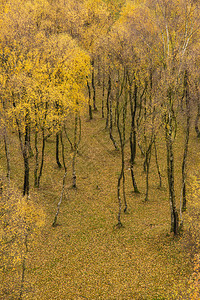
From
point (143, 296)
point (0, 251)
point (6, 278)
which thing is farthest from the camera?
point (6, 278)

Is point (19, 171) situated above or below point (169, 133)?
below

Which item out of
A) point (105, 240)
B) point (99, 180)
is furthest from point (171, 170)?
point (99, 180)

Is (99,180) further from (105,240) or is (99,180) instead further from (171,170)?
(171,170)

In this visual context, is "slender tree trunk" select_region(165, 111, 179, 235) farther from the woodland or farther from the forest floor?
the forest floor

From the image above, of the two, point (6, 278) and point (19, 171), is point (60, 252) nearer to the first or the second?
point (6, 278)

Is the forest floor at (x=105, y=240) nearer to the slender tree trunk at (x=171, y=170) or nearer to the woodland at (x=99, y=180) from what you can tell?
the woodland at (x=99, y=180)

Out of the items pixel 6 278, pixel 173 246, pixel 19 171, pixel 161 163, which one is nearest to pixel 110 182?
pixel 161 163

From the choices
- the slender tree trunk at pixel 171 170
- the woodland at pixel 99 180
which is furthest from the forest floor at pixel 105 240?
the slender tree trunk at pixel 171 170
